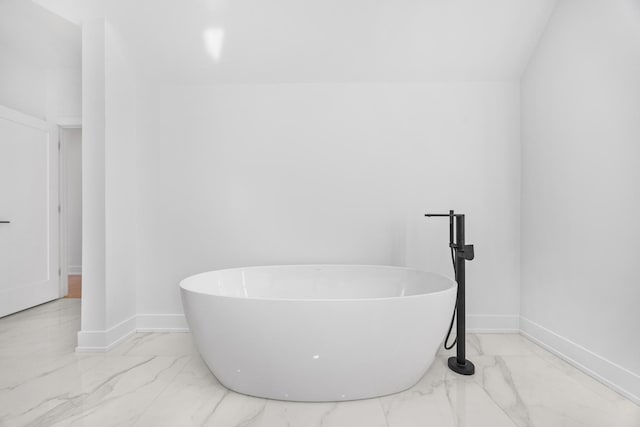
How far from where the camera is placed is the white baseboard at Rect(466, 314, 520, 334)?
2326mm

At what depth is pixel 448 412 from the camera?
1.33 m

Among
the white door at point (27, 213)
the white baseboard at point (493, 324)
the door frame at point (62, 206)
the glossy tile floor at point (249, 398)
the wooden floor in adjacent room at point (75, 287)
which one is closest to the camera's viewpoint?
the glossy tile floor at point (249, 398)

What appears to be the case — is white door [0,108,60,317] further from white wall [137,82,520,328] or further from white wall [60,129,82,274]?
white wall [60,129,82,274]

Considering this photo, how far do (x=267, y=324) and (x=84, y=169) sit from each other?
1580mm

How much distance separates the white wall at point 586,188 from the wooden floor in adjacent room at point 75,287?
4142 millimetres

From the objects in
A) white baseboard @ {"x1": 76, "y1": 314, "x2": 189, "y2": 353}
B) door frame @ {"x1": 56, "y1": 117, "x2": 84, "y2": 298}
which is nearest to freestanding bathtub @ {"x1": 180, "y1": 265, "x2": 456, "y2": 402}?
white baseboard @ {"x1": 76, "y1": 314, "x2": 189, "y2": 353}

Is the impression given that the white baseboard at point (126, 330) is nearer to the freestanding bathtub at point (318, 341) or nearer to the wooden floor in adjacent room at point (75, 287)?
the freestanding bathtub at point (318, 341)

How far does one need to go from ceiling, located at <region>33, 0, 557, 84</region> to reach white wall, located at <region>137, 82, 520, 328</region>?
0.36 ft

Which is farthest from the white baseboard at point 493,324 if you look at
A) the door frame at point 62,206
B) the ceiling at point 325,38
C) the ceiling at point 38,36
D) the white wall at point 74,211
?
the white wall at point 74,211

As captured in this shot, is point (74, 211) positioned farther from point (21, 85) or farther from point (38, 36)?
point (38, 36)

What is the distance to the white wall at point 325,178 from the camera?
2.35m

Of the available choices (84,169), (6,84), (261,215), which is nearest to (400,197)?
(261,215)

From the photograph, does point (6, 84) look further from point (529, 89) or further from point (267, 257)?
point (529, 89)

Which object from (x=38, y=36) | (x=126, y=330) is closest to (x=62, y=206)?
(x=38, y=36)
